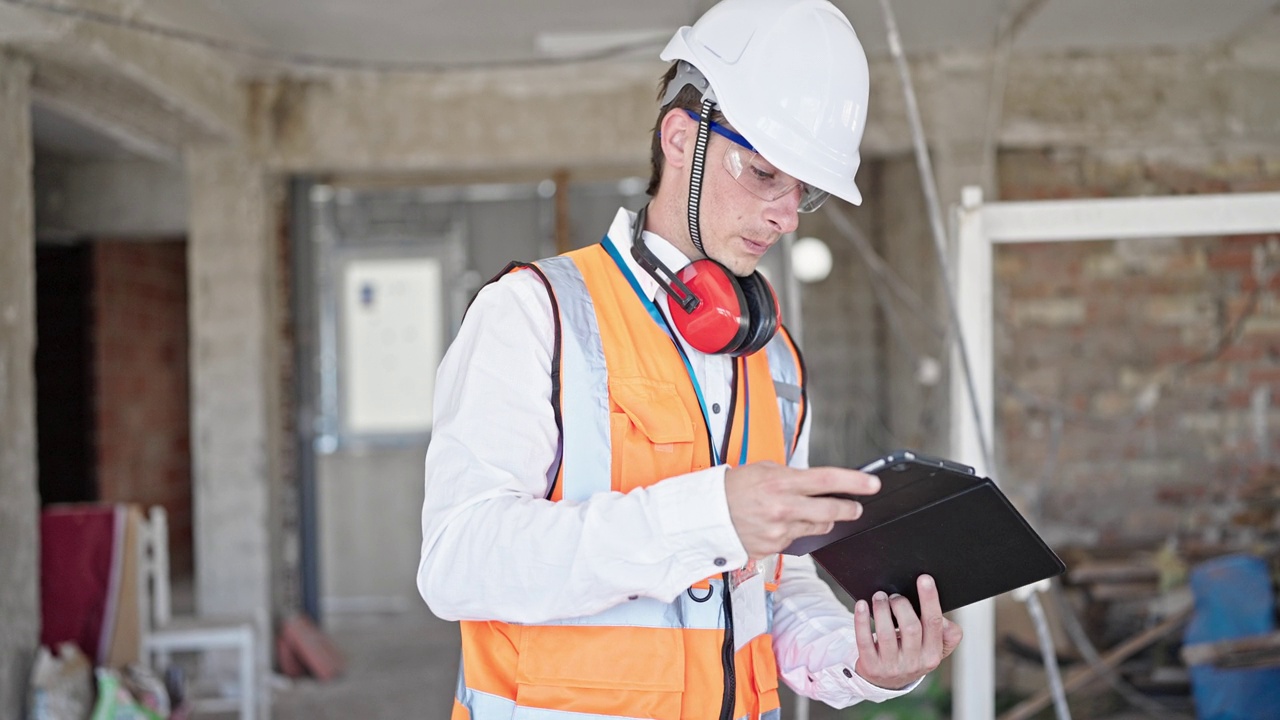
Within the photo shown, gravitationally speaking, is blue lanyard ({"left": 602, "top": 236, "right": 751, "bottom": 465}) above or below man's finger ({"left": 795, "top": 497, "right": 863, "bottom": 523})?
above

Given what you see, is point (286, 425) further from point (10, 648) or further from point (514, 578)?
point (514, 578)

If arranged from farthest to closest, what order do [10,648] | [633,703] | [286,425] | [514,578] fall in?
[286,425]
[10,648]
[633,703]
[514,578]

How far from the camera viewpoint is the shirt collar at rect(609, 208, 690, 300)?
1.30 m

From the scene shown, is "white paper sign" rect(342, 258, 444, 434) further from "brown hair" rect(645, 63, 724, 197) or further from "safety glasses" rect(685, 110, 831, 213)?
"safety glasses" rect(685, 110, 831, 213)

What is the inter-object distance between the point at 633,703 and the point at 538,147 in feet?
13.7

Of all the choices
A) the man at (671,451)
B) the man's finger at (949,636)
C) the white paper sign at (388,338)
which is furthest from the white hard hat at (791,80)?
the white paper sign at (388,338)

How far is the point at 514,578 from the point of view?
3.36 ft

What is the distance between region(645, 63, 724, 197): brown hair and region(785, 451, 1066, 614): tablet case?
18.8 inches

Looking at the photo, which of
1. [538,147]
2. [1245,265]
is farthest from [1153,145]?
[538,147]

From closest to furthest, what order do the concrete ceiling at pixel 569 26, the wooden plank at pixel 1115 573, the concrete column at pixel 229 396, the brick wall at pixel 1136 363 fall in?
1. the concrete ceiling at pixel 569 26
2. the wooden plank at pixel 1115 573
3. the brick wall at pixel 1136 363
4. the concrete column at pixel 229 396

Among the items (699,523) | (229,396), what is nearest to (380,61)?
(229,396)

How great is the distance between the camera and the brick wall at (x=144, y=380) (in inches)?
289

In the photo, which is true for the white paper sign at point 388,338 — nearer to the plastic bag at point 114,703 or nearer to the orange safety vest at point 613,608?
the plastic bag at point 114,703

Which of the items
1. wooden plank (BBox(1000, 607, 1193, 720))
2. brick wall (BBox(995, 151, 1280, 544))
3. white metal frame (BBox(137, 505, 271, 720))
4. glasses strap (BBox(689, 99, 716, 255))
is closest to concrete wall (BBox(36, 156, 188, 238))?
white metal frame (BBox(137, 505, 271, 720))
